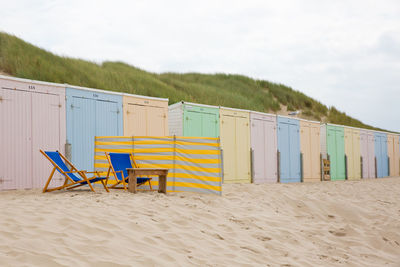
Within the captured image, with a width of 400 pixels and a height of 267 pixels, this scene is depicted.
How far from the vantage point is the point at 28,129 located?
7590mm

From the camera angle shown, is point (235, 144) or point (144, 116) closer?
point (144, 116)

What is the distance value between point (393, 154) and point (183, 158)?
14.7m

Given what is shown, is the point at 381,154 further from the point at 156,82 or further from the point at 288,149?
the point at 156,82

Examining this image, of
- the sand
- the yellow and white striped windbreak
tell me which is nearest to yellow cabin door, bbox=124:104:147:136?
the yellow and white striped windbreak

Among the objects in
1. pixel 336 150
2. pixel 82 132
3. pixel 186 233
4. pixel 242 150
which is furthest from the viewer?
pixel 336 150

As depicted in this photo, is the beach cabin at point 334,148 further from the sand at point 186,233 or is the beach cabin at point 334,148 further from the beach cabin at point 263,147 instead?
the sand at point 186,233

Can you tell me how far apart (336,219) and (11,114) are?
5823 millimetres

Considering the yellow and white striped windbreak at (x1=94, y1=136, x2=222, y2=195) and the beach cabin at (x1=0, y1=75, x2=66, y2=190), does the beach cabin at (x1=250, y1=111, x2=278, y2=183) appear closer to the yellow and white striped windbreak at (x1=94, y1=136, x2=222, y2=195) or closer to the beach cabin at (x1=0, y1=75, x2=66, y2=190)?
the yellow and white striped windbreak at (x1=94, y1=136, x2=222, y2=195)

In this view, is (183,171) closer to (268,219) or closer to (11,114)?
(268,219)

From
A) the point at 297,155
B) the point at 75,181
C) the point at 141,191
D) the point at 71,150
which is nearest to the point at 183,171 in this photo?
the point at 141,191

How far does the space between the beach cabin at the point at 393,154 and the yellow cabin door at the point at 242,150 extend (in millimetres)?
10313

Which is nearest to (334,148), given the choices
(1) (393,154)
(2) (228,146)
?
(1) (393,154)

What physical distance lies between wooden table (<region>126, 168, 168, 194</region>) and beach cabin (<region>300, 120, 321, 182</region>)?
7.38 meters

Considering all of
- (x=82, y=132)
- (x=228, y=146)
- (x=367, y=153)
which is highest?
(x=82, y=132)
